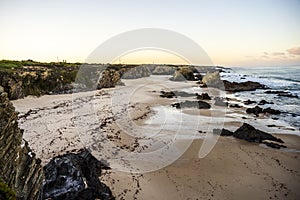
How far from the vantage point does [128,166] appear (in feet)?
30.2

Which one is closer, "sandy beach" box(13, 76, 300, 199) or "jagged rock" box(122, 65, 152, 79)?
"sandy beach" box(13, 76, 300, 199)

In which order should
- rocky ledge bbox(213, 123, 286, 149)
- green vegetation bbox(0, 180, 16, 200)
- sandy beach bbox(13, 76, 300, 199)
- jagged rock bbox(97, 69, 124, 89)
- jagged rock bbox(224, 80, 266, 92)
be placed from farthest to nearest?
jagged rock bbox(224, 80, 266, 92)
jagged rock bbox(97, 69, 124, 89)
rocky ledge bbox(213, 123, 286, 149)
sandy beach bbox(13, 76, 300, 199)
green vegetation bbox(0, 180, 16, 200)

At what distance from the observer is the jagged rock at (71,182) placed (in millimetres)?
6215

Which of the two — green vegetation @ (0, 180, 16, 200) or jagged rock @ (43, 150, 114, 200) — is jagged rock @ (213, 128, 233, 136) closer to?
jagged rock @ (43, 150, 114, 200)

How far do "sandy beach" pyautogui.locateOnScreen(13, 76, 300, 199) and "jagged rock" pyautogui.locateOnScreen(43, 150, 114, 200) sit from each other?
2.39 feet

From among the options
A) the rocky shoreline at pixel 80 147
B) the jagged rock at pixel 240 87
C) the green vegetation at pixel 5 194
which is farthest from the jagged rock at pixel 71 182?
the jagged rock at pixel 240 87

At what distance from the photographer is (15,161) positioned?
197 inches

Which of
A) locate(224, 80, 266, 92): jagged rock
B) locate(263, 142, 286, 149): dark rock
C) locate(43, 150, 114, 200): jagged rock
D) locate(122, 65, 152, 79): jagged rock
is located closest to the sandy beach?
locate(263, 142, 286, 149): dark rock

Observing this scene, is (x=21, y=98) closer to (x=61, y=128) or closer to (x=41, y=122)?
(x=41, y=122)

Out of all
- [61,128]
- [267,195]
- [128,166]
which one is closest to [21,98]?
[61,128]

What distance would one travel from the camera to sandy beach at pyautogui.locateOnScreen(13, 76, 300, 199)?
7814 millimetres

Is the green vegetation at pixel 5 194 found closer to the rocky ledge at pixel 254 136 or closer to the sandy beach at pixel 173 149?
the sandy beach at pixel 173 149

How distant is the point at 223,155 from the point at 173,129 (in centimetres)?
417

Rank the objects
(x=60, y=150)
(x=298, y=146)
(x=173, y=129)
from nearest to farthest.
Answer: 1. (x=60, y=150)
2. (x=298, y=146)
3. (x=173, y=129)
